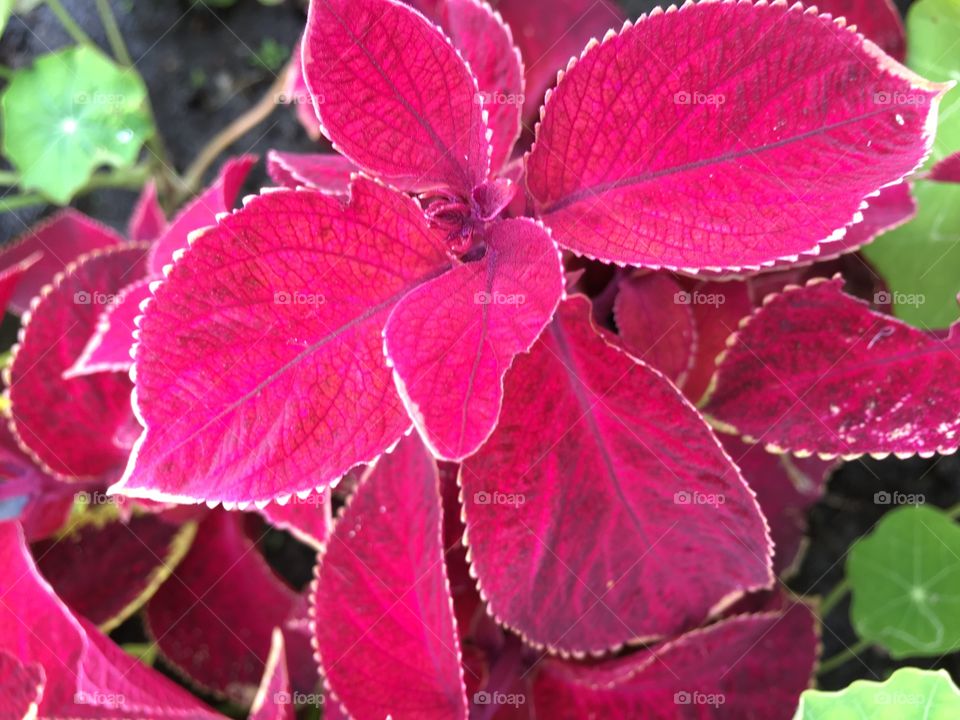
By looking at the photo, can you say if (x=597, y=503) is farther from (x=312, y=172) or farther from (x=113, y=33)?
(x=113, y=33)

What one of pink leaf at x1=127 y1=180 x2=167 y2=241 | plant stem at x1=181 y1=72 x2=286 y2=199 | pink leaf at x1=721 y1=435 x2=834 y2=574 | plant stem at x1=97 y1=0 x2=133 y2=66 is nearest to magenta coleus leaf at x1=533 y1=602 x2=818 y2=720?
pink leaf at x1=721 y1=435 x2=834 y2=574

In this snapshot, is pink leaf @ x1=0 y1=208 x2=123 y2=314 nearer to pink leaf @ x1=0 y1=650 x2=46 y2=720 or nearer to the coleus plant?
the coleus plant

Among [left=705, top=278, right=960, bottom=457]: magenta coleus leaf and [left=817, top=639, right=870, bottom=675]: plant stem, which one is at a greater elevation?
[left=705, top=278, right=960, bottom=457]: magenta coleus leaf

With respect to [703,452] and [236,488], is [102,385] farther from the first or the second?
[703,452]

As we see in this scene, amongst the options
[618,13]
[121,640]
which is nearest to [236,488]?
[618,13]

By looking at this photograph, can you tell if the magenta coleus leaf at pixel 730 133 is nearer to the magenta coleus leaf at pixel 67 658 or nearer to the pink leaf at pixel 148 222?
the magenta coleus leaf at pixel 67 658

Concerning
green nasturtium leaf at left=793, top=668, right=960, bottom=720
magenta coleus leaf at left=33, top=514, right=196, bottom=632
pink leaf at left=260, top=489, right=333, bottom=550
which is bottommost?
green nasturtium leaf at left=793, top=668, right=960, bottom=720
